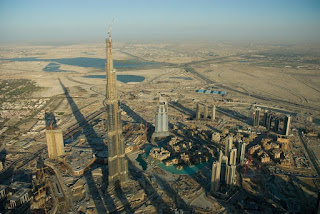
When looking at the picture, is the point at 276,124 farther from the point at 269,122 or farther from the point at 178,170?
the point at 178,170

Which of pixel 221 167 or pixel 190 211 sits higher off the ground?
pixel 221 167

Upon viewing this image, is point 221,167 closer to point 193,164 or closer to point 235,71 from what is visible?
point 193,164

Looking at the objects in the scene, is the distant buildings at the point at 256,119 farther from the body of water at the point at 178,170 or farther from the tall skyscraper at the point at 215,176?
the tall skyscraper at the point at 215,176

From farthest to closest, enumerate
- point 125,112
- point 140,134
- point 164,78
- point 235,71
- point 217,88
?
point 235,71
point 164,78
point 217,88
point 125,112
point 140,134

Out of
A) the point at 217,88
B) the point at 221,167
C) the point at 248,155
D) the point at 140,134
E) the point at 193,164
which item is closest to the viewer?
the point at 221,167

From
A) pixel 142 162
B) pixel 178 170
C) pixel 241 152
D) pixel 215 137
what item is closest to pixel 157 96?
pixel 215 137

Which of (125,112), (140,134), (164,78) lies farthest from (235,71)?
(140,134)

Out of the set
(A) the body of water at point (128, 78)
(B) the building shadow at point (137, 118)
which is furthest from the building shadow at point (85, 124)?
(A) the body of water at point (128, 78)
